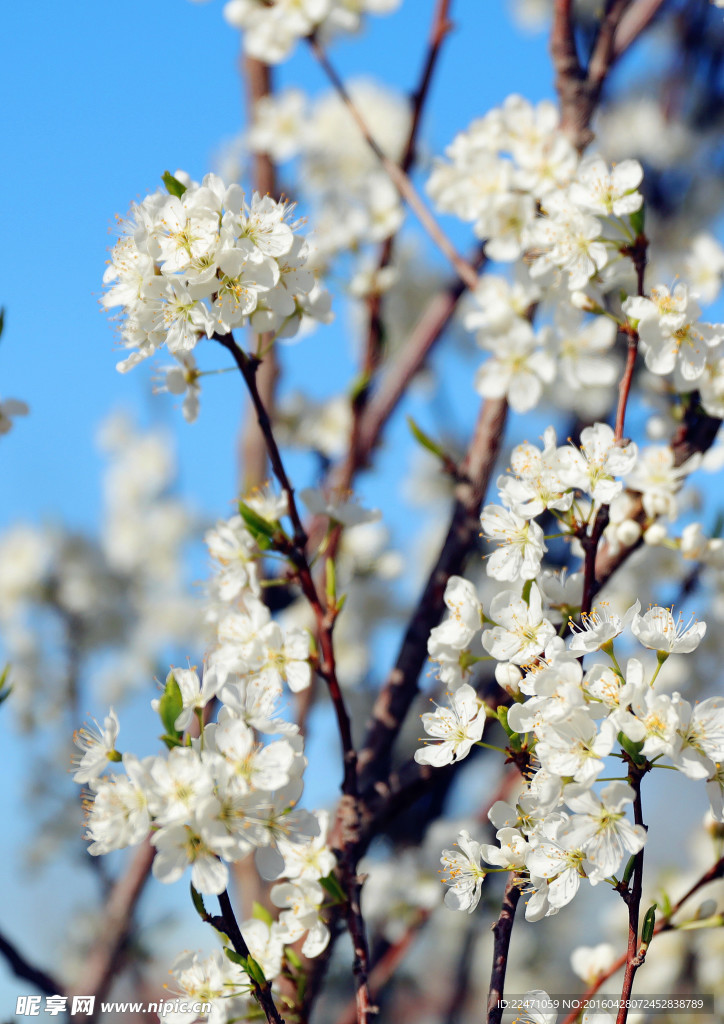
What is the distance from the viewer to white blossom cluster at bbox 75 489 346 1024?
A: 0.77 m

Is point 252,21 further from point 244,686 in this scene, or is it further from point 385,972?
point 385,972

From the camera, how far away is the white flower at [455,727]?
0.94 metres

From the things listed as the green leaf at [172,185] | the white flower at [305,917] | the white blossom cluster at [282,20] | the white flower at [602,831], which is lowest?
the white flower at [305,917]

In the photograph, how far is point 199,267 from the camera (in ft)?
3.22

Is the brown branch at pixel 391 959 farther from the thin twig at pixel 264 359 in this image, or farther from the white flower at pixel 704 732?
the white flower at pixel 704 732

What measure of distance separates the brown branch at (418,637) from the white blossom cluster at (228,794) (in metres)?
0.36

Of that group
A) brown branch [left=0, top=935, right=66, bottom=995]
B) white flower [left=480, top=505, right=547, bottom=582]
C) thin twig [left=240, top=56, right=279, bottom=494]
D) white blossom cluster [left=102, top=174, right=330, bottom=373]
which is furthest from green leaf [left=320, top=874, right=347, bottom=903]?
thin twig [left=240, top=56, right=279, bottom=494]

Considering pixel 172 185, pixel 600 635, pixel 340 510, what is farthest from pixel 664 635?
pixel 172 185

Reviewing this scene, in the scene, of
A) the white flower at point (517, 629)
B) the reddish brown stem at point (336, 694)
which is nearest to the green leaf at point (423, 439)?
the reddish brown stem at point (336, 694)

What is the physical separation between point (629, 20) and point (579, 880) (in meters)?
1.74

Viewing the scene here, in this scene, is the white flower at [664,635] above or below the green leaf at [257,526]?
below

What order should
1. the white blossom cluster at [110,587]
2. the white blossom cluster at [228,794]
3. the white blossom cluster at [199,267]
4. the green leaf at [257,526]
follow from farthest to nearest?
the white blossom cluster at [110,587], the green leaf at [257,526], the white blossom cluster at [199,267], the white blossom cluster at [228,794]

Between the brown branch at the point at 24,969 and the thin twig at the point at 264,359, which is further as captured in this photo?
the thin twig at the point at 264,359

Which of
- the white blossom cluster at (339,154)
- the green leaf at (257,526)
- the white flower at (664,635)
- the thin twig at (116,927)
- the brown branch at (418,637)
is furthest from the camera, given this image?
the white blossom cluster at (339,154)
